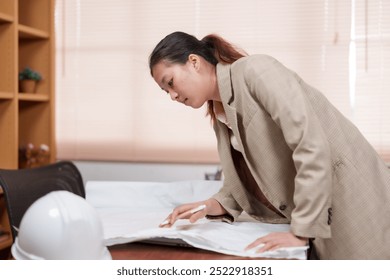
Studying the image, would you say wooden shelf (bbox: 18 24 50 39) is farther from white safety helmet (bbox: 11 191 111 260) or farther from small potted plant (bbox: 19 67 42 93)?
white safety helmet (bbox: 11 191 111 260)

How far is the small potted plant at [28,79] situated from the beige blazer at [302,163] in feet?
4.27

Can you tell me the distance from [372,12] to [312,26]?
207 mm

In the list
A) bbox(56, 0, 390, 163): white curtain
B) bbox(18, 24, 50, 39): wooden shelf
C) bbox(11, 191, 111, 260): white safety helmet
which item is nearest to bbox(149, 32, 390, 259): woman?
bbox(11, 191, 111, 260): white safety helmet

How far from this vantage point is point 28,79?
2.06 meters

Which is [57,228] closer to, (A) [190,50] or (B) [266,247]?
(B) [266,247]

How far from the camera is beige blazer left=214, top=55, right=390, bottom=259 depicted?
30.5 inches

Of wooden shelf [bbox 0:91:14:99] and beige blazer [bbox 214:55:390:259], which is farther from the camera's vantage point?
wooden shelf [bbox 0:91:14:99]

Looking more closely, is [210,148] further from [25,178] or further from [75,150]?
[25,178]

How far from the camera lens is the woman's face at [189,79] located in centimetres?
90

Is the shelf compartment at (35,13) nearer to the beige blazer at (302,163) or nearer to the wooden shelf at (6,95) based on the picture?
the wooden shelf at (6,95)

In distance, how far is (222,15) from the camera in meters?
1.67

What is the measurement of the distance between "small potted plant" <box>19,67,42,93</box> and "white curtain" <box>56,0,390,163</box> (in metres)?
0.19

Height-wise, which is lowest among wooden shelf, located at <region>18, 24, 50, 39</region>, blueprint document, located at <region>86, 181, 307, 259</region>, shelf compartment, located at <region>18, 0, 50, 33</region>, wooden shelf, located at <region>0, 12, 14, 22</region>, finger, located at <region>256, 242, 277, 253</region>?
blueprint document, located at <region>86, 181, 307, 259</region>

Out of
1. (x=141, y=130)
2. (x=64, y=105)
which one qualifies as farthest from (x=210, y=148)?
(x=64, y=105)
